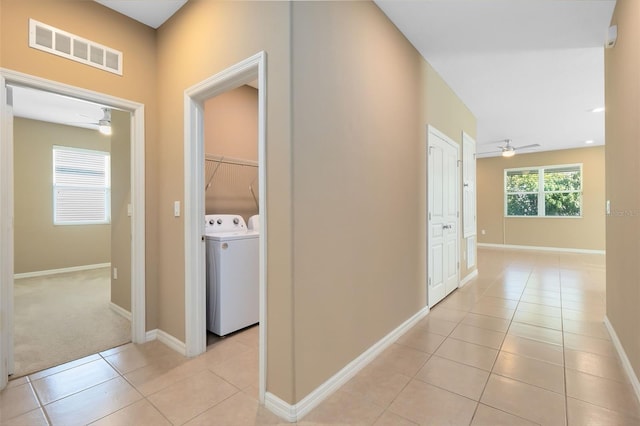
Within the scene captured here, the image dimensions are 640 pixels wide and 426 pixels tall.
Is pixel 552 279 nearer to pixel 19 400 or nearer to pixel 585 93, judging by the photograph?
pixel 585 93

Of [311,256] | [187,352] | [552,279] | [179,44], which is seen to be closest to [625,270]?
[311,256]

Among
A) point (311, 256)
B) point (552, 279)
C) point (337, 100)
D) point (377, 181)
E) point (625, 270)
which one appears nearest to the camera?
point (311, 256)

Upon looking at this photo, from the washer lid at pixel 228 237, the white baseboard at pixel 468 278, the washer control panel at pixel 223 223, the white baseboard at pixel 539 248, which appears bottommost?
the white baseboard at pixel 468 278

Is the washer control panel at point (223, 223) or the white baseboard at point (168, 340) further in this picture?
the washer control panel at point (223, 223)

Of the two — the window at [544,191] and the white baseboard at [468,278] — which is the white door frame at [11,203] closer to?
the white baseboard at [468,278]

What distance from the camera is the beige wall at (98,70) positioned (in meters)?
1.88

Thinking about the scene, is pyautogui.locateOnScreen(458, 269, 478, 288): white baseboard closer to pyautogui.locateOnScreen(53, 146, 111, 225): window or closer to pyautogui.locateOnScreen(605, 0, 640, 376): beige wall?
pyautogui.locateOnScreen(605, 0, 640, 376): beige wall

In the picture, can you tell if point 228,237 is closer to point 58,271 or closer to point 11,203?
point 11,203

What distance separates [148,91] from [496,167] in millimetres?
8668

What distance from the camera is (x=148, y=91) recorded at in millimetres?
2508

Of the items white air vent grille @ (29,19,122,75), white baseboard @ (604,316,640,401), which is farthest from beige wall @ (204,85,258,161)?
white baseboard @ (604,316,640,401)

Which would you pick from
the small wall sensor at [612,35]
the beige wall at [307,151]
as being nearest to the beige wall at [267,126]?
the beige wall at [307,151]

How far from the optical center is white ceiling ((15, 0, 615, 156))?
233 cm

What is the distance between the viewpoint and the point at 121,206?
122 inches
